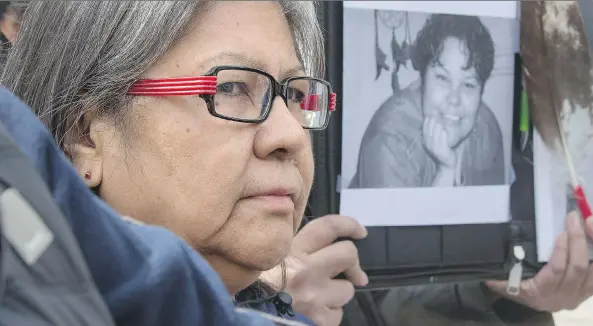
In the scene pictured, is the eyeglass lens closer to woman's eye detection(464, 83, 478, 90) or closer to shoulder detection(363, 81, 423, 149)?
shoulder detection(363, 81, 423, 149)

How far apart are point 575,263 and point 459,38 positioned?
1.61 feet

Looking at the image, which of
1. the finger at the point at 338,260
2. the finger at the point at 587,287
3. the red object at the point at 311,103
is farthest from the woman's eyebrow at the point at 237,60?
the finger at the point at 587,287

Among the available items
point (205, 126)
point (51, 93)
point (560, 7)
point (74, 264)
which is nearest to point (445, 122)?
point (560, 7)

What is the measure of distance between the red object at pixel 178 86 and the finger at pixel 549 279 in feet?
2.66

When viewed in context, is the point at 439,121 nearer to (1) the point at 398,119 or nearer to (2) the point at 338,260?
(1) the point at 398,119

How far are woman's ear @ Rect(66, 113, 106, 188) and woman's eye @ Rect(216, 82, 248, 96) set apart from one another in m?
0.16

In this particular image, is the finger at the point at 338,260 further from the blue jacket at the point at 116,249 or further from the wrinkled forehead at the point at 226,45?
the blue jacket at the point at 116,249

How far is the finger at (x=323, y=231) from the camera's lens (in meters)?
1.17

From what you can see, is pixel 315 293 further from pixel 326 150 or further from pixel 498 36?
pixel 498 36

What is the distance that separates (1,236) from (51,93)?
1.72ft

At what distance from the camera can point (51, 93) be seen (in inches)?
32.6

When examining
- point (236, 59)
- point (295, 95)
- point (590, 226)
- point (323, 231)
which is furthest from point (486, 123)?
point (236, 59)

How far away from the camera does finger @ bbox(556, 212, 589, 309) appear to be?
123 centimetres

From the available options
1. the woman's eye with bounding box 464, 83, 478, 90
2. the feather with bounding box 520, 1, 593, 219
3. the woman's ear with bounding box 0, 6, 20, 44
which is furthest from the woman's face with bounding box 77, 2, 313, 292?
the feather with bounding box 520, 1, 593, 219
